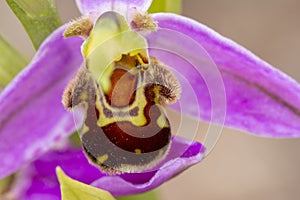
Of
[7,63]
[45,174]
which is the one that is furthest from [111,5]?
[45,174]

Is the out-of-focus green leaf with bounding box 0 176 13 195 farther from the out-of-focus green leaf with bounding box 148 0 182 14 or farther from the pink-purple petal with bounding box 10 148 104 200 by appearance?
the out-of-focus green leaf with bounding box 148 0 182 14

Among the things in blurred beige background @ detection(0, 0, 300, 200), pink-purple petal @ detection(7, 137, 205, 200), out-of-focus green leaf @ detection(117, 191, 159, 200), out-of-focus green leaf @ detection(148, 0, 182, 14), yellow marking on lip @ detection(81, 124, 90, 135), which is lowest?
blurred beige background @ detection(0, 0, 300, 200)

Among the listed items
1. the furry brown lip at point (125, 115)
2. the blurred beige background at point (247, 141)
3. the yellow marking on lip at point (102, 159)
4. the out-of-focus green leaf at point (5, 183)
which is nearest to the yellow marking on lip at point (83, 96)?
the furry brown lip at point (125, 115)

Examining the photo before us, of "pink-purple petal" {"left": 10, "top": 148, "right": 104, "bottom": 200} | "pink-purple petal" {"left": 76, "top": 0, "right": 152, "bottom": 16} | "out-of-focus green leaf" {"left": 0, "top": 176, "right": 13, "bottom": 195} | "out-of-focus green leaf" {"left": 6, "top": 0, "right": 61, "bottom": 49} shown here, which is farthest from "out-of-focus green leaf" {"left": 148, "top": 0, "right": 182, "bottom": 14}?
"out-of-focus green leaf" {"left": 0, "top": 176, "right": 13, "bottom": 195}

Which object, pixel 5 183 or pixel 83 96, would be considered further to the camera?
pixel 5 183

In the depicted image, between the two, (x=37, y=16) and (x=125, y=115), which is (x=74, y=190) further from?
(x=37, y=16)

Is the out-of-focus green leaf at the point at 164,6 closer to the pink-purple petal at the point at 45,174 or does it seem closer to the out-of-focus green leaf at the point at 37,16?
the out-of-focus green leaf at the point at 37,16
